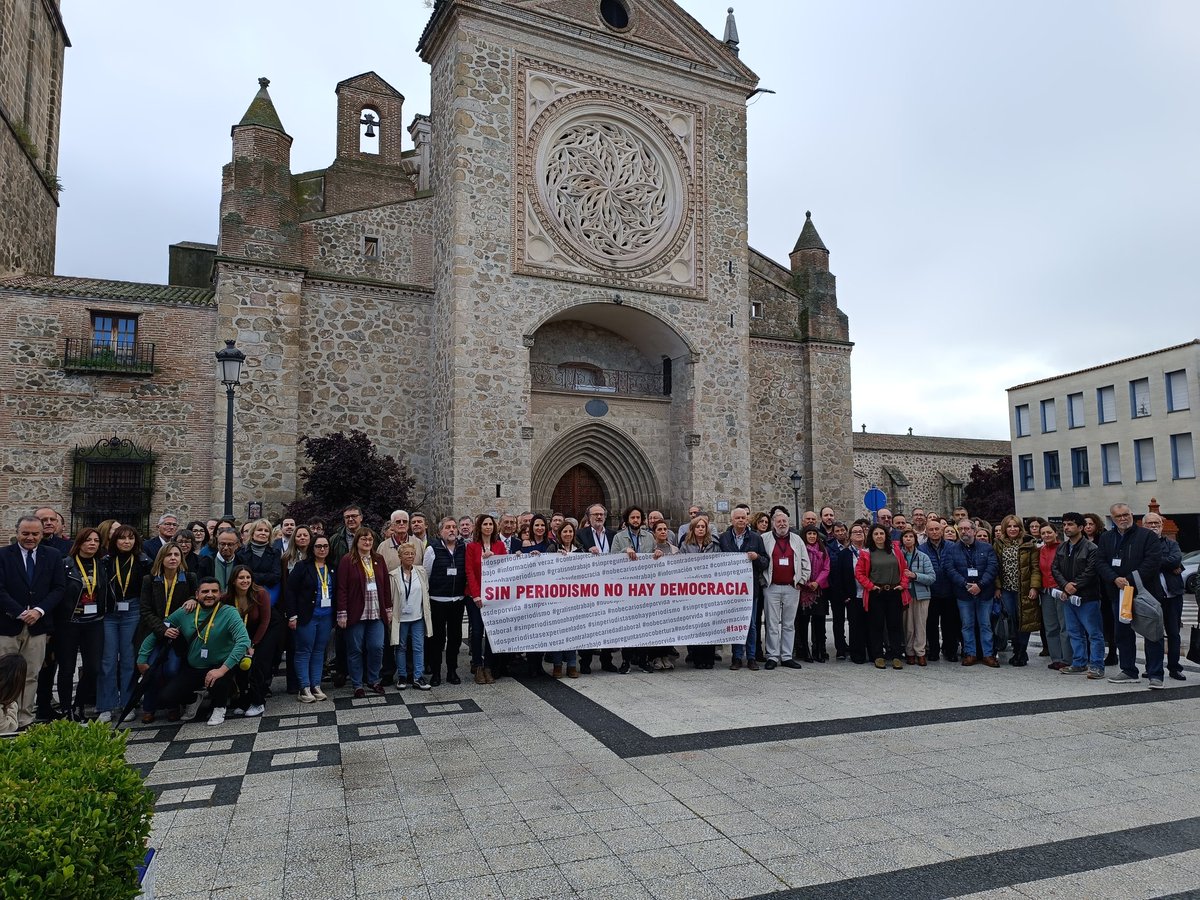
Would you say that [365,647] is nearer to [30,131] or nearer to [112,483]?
[112,483]

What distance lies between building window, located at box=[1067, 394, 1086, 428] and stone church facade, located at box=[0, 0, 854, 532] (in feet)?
48.9

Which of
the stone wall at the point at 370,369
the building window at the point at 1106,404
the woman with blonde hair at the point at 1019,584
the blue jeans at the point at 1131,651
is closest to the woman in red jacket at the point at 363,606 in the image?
the woman with blonde hair at the point at 1019,584

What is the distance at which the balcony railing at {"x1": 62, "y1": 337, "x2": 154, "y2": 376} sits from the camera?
51.5ft

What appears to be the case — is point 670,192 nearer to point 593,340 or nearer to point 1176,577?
point 593,340

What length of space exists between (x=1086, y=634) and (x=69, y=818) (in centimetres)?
944

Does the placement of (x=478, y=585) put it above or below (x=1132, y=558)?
below

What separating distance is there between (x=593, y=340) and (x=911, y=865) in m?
17.4

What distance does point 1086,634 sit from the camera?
8.57 metres

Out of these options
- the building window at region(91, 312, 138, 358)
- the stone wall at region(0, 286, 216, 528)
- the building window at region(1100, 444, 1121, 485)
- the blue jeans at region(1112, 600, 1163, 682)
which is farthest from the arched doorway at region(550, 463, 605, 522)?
the building window at region(1100, 444, 1121, 485)

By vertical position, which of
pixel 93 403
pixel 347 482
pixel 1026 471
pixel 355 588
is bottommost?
pixel 355 588

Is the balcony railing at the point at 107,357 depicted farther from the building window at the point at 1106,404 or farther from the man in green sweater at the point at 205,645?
the building window at the point at 1106,404

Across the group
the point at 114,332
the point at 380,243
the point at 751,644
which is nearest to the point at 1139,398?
the point at 751,644

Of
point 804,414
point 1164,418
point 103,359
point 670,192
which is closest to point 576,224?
point 670,192

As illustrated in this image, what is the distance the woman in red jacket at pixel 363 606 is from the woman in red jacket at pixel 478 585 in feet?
2.87
